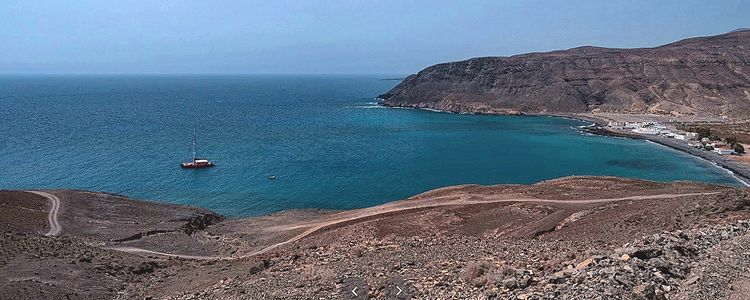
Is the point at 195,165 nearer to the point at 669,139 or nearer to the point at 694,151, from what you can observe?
the point at 694,151

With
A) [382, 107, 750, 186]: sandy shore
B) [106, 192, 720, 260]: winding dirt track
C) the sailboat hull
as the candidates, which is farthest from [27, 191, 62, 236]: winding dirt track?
[382, 107, 750, 186]: sandy shore

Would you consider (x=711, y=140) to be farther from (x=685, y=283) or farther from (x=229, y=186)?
(x=685, y=283)

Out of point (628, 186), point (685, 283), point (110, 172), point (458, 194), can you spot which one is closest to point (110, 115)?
point (110, 172)

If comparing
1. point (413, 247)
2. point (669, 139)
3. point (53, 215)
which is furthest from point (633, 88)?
point (53, 215)

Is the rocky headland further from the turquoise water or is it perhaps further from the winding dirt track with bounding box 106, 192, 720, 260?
the turquoise water

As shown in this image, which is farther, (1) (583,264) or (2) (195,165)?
(2) (195,165)

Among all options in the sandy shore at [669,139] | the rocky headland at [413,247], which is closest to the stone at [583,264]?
the rocky headland at [413,247]
